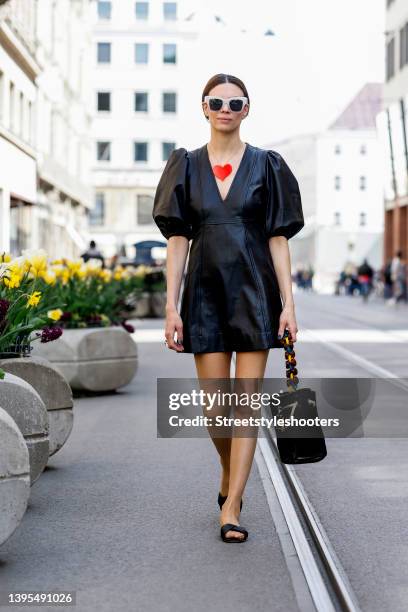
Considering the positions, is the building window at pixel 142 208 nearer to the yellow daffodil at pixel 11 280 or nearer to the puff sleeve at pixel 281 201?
the yellow daffodil at pixel 11 280

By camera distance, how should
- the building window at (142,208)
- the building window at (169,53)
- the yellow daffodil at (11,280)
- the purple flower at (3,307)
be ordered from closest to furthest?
the purple flower at (3,307) < the yellow daffodil at (11,280) < the building window at (142,208) < the building window at (169,53)

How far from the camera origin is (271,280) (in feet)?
19.4

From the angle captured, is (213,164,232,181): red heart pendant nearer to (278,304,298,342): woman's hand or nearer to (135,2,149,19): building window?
(278,304,298,342): woman's hand

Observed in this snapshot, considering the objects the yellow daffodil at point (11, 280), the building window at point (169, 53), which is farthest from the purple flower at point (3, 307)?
the building window at point (169, 53)

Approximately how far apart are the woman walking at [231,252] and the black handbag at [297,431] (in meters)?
0.21

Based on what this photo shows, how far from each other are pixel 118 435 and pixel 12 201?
29.5 meters

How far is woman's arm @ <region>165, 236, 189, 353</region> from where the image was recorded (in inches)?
231

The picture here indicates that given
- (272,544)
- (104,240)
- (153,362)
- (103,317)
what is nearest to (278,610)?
(272,544)

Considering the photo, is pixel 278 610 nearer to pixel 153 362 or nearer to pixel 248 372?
pixel 248 372

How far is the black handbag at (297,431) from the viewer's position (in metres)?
5.64

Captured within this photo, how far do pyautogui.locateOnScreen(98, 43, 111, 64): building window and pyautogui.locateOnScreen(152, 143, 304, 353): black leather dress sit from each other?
86474mm

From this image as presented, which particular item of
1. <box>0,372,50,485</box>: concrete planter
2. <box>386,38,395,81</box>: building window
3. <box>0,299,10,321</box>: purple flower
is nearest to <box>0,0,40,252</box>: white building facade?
<box>386,38,395,81</box>: building window

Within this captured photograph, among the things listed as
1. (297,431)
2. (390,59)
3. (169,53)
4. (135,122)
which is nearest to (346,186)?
(169,53)

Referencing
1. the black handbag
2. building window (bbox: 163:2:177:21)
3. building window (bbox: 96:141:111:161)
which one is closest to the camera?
the black handbag
